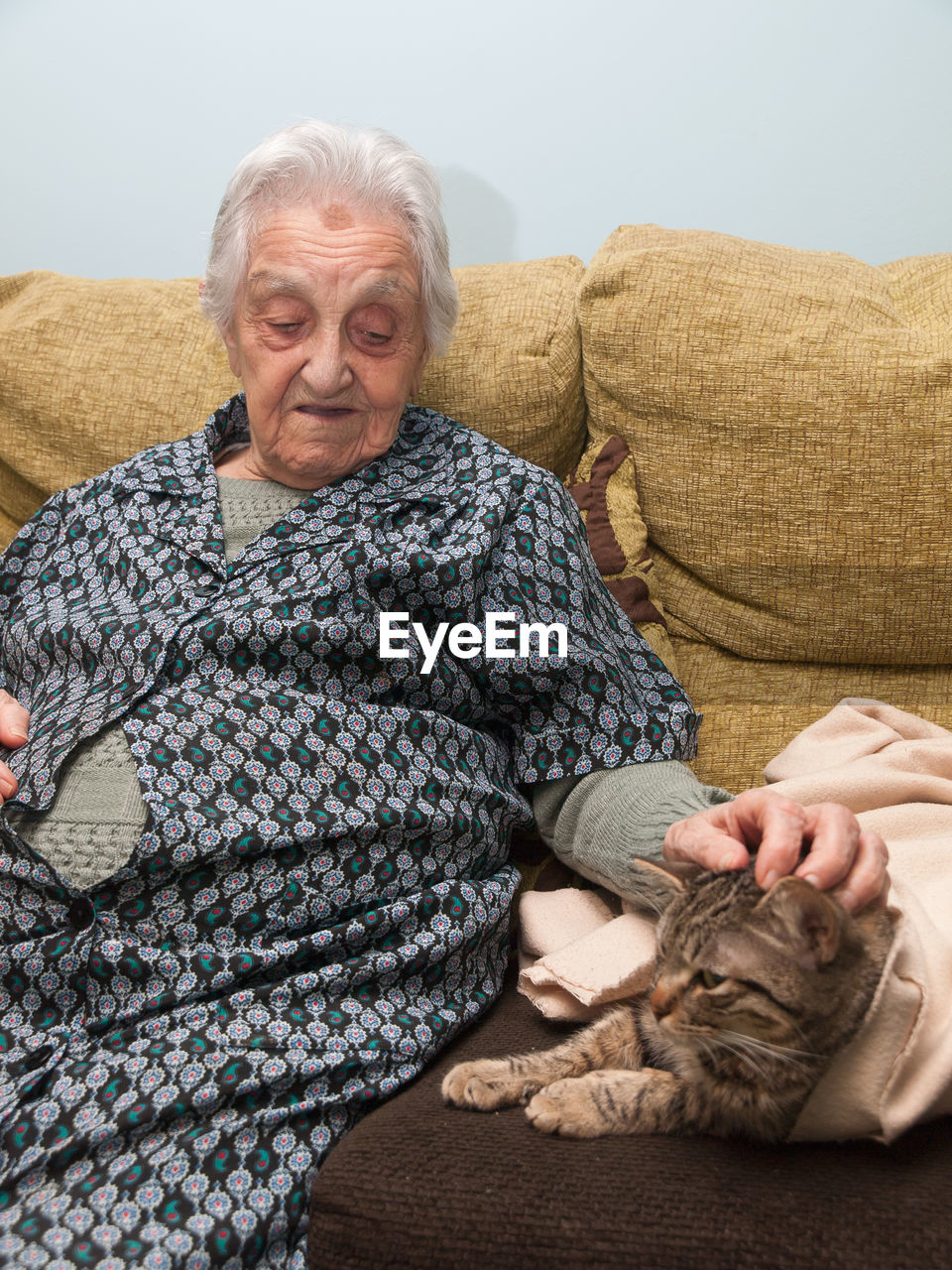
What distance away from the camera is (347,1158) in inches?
32.3

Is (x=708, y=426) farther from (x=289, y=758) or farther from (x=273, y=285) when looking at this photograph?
(x=289, y=758)

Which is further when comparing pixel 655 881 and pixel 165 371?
pixel 165 371

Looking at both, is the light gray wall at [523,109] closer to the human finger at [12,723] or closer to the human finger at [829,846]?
the human finger at [12,723]

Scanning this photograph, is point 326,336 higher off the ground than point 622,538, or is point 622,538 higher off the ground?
point 326,336

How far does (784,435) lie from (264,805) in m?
0.86

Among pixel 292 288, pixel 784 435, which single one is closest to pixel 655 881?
pixel 784 435

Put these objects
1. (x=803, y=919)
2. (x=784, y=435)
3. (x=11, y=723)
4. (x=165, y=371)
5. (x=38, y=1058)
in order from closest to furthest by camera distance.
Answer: (x=803, y=919) < (x=38, y=1058) < (x=11, y=723) < (x=784, y=435) < (x=165, y=371)

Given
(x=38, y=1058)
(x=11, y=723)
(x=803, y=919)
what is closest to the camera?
(x=803, y=919)

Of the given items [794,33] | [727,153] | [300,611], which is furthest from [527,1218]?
[794,33]

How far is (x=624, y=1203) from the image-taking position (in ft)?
2.48

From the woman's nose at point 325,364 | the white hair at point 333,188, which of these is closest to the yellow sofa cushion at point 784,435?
the white hair at point 333,188

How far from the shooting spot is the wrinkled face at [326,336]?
3.95 feet

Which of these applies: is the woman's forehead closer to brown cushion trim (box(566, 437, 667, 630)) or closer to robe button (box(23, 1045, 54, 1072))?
brown cushion trim (box(566, 437, 667, 630))

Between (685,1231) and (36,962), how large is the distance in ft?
2.11
